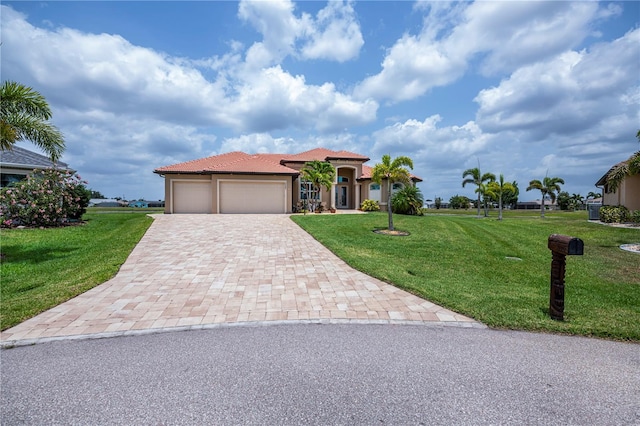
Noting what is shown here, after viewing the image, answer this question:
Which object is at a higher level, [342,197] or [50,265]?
[342,197]

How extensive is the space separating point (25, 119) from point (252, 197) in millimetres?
15430

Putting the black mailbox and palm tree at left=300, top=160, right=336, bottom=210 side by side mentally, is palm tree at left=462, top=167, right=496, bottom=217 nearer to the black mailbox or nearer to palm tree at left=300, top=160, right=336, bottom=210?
palm tree at left=300, top=160, right=336, bottom=210

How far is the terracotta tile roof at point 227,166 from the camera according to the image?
23.9 m

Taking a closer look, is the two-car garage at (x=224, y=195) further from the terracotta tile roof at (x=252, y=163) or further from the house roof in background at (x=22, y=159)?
the house roof in background at (x=22, y=159)

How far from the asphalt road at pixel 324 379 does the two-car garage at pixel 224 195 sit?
68.0ft

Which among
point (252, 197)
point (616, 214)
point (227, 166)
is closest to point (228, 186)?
point (227, 166)

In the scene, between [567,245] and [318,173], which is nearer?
[567,245]

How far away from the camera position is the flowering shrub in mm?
16312

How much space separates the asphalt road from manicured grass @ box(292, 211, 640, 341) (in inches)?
29.8

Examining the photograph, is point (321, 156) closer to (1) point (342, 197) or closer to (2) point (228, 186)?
(1) point (342, 197)

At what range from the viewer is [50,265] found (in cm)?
947

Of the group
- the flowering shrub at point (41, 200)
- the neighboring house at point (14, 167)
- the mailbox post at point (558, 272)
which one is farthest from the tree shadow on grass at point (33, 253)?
the mailbox post at point (558, 272)

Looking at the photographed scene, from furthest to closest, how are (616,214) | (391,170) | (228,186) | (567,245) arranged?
(228,186)
(616,214)
(391,170)
(567,245)

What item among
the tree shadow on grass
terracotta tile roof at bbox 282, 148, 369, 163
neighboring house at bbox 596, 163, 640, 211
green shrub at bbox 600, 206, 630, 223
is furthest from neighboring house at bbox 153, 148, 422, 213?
neighboring house at bbox 596, 163, 640, 211
